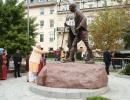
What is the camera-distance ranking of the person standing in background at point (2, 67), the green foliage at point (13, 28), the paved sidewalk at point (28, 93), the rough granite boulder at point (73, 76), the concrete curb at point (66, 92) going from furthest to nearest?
1. the green foliage at point (13, 28)
2. the person standing in background at point (2, 67)
3. the rough granite boulder at point (73, 76)
4. the paved sidewalk at point (28, 93)
5. the concrete curb at point (66, 92)

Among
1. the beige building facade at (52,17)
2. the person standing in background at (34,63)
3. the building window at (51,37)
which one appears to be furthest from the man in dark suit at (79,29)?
the building window at (51,37)

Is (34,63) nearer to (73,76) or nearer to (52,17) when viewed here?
(73,76)

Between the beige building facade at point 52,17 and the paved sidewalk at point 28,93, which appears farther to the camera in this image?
Answer: the beige building facade at point 52,17

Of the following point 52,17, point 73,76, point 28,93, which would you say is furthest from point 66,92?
point 52,17

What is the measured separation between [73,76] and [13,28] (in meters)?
12.0

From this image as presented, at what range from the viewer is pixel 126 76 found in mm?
22000

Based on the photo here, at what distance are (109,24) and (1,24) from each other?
20.9 m

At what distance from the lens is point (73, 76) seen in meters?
15.2

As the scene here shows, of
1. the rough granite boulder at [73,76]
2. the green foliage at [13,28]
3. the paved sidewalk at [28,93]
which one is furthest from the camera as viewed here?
the green foliage at [13,28]

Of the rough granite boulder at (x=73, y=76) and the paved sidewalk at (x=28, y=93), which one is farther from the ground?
the rough granite boulder at (x=73, y=76)

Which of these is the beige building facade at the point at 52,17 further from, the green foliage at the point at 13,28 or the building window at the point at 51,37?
the green foliage at the point at 13,28

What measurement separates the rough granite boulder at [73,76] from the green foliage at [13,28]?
33.6 ft

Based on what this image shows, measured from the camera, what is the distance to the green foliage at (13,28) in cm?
2592

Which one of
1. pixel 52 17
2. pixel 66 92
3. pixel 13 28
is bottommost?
pixel 66 92
